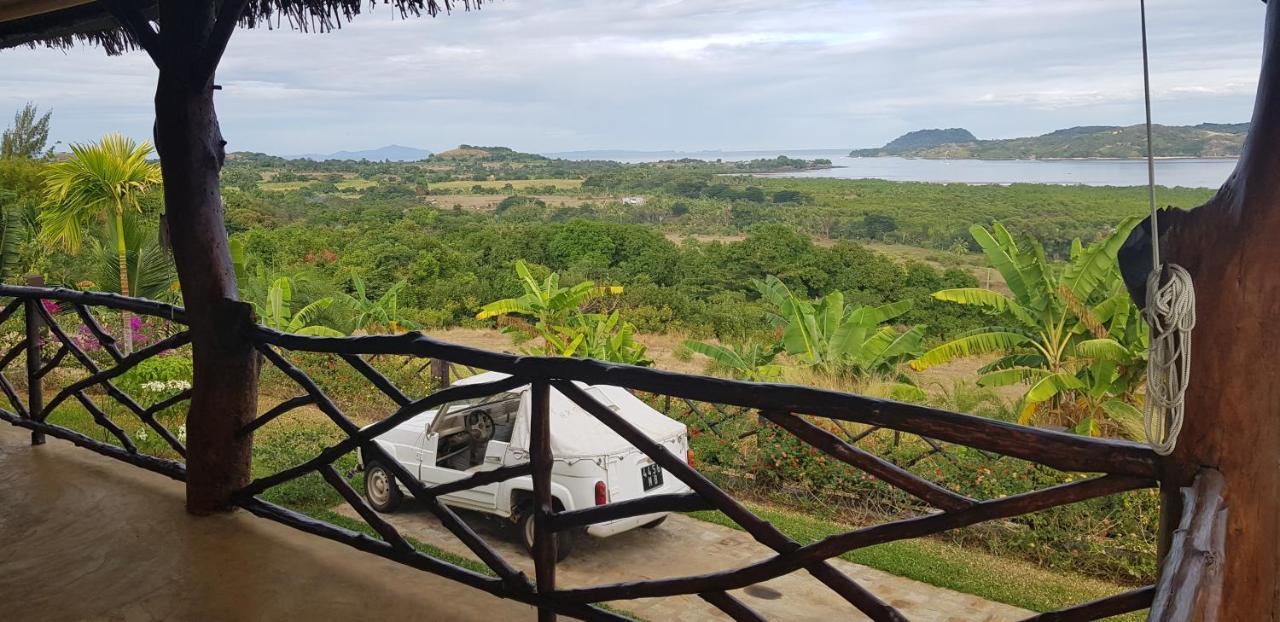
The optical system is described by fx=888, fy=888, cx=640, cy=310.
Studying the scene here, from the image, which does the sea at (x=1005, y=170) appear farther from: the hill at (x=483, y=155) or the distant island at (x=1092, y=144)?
the hill at (x=483, y=155)

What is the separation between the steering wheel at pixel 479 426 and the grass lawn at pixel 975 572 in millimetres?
1574

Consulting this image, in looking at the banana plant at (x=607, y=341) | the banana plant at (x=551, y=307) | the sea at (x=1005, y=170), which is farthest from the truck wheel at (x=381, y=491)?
the sea at (x=1005, y=170)

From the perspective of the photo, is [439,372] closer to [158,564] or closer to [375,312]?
[375,312]

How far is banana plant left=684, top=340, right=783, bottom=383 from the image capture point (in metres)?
8.12

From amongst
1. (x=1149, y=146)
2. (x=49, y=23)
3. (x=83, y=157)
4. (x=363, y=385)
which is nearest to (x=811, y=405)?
(x=1149, y=146)

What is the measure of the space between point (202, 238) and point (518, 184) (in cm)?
4535

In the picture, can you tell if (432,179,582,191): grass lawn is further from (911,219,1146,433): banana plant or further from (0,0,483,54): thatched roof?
(0,0,483,54): thatched roof

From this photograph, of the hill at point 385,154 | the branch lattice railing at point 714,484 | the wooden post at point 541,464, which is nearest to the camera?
the branch lattice railing at point 714,484

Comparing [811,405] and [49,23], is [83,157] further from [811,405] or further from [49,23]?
[811,405]

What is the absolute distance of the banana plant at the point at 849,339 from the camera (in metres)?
8.09

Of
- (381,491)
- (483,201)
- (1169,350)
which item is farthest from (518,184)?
(1169,350)

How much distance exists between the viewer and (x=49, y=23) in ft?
11.9

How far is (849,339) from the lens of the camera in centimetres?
816

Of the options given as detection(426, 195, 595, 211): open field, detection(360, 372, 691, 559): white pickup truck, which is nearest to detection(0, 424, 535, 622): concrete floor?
detection(360, 372, 691, 559): white pickup truck
